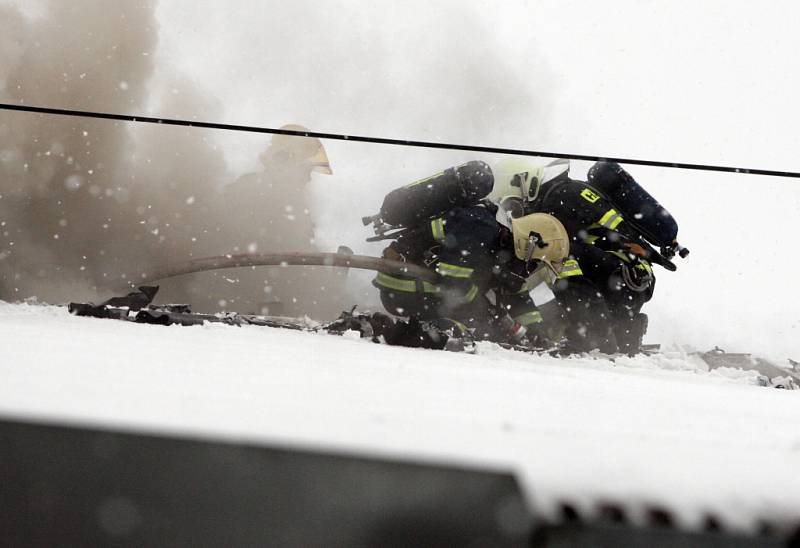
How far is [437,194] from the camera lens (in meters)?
3.80

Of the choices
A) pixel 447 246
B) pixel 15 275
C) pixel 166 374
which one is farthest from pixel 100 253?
pixel 166 374

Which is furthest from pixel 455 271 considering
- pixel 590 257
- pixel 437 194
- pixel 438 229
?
pixel 590 257

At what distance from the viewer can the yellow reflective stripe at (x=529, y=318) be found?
3834 mm

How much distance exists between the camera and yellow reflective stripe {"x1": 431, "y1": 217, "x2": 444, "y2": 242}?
3787mm

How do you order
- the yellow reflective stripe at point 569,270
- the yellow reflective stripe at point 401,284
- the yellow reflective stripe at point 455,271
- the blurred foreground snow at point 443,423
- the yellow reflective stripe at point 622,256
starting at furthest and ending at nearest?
1. the yellow reflective stripe at point 622,256
2. the yellow reflective stripe at point 569,270
3. the yellow reflective stripe at point 401,284
4. the yellow reflective stripe at point 455,271
5. the blurred foreground snow at point 443,423

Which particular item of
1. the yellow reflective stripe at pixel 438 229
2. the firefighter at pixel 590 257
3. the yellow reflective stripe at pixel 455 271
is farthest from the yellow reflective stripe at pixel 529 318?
the yellow reflective stripe at pixel 438 229

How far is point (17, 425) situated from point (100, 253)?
301 inches

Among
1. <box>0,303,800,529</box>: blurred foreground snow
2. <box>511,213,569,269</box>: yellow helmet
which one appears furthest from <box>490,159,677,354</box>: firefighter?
<box>0,303,800,529</box>: blurred foreground snow

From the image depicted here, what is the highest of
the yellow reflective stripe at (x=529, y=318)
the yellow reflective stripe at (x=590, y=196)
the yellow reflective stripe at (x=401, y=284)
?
the yellow reflective stripe at (x=590, y=196)

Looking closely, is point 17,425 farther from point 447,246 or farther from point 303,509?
point 447,246

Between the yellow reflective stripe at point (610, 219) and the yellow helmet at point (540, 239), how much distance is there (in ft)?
0.88

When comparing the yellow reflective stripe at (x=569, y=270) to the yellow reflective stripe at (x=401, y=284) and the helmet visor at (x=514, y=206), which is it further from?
the yellow reflective stripe at (x=401, y=284)

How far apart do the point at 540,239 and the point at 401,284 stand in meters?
0.94

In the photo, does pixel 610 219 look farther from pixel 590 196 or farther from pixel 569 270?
pixel 569 270
